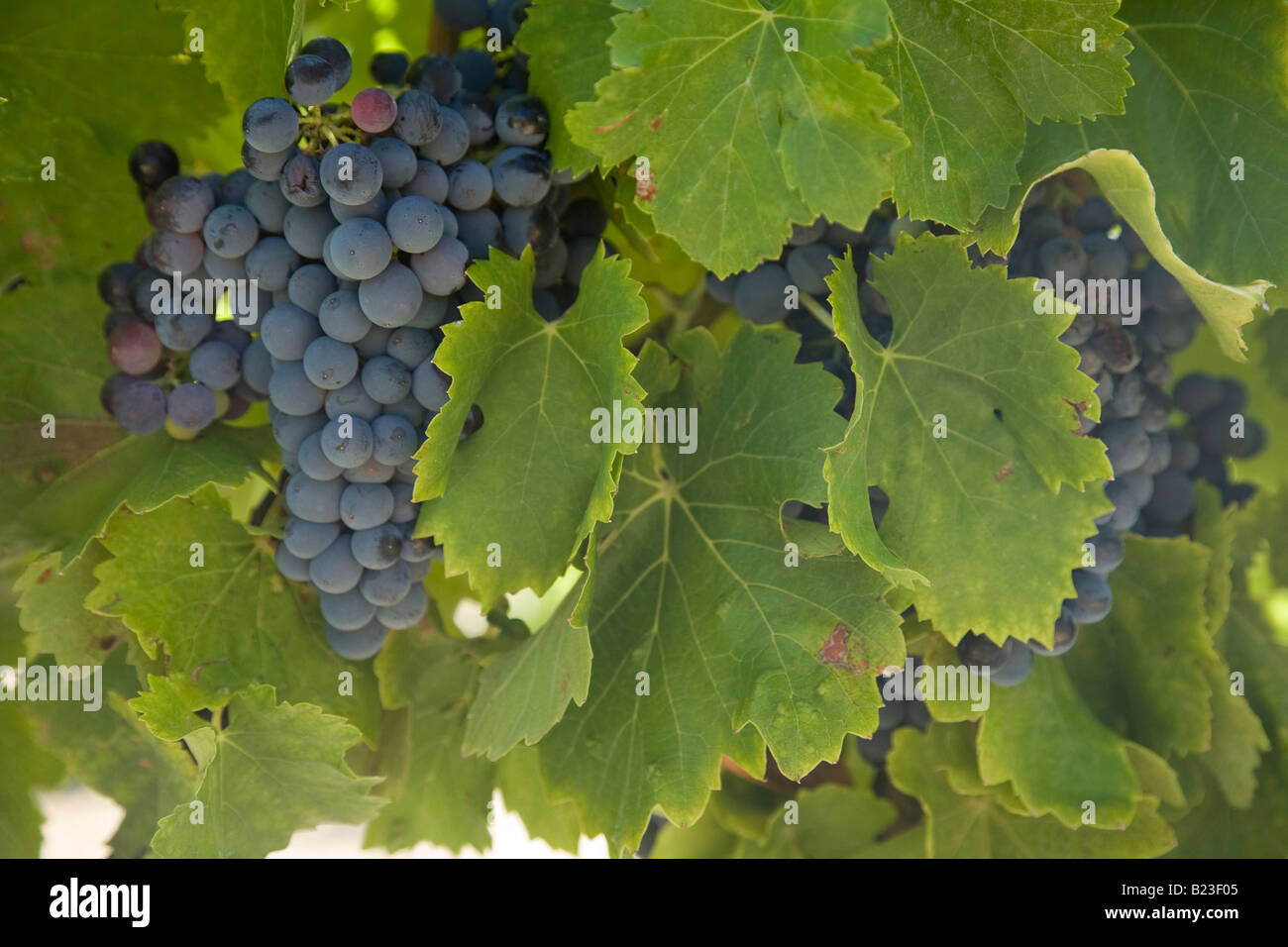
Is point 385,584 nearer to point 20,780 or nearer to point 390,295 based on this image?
point 390,295

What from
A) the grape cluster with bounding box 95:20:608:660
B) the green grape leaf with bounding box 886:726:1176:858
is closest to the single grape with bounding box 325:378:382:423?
the grape cluster with bounding box 95:20:608:660

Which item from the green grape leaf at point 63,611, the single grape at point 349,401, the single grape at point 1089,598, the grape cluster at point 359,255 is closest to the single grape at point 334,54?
the grape cluster at point 359,255

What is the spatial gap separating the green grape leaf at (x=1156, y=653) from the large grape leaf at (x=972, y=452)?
234mm

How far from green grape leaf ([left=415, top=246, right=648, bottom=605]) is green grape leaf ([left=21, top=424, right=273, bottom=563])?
0.17m

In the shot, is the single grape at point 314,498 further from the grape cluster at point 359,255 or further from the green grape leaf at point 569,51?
the green grape leaf at point 569,51

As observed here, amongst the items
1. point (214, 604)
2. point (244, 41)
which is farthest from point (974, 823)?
point (244, 41)

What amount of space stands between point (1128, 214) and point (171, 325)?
75 centimetres

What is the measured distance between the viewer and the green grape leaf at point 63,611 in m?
0.85

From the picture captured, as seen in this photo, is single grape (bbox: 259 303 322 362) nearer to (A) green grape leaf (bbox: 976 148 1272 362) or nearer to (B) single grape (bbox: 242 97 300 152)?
(B) single grape (bbox: 242 97 300 152)

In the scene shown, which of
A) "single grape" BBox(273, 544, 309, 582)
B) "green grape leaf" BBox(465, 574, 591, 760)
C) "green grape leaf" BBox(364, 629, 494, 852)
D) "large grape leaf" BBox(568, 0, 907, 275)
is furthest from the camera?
"green grape leaf" BBox(364, 629, 494, 852)

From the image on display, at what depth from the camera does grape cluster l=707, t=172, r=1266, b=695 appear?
2.92ft

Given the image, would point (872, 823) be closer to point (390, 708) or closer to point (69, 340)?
point (390, 708)

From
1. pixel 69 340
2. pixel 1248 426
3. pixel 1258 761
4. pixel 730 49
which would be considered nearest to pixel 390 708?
pixel 69 340

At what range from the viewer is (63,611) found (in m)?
0.87
